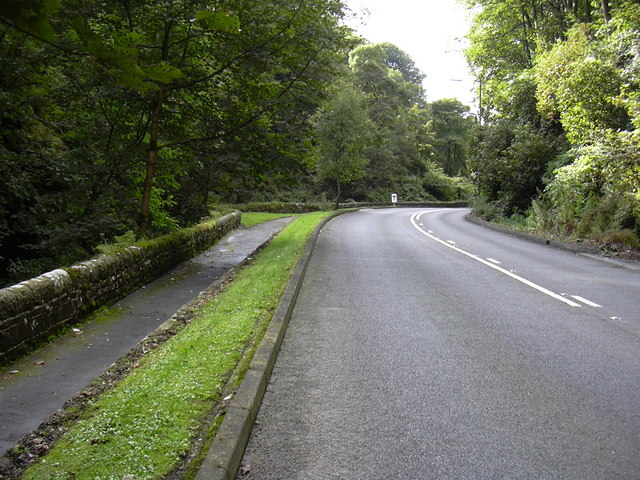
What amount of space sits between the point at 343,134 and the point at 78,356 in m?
37.2

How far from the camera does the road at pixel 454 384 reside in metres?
3.52

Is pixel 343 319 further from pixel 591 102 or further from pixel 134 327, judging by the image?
pixel 591 102

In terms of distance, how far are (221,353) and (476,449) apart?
284 cm

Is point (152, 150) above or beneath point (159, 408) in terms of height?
above

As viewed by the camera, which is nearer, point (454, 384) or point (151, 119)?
point (454, 384)

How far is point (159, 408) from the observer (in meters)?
4.08

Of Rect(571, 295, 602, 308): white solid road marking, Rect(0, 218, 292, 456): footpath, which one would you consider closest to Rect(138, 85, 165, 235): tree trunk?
Rect(0, 218, 292, 456): footpath

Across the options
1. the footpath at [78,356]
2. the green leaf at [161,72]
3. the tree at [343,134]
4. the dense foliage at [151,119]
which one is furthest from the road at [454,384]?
the tree at [343,134]

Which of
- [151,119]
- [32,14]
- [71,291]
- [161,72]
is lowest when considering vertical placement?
[71,291]

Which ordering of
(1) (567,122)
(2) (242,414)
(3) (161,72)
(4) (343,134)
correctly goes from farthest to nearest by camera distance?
(4) (343,134) < (1) (567,122) < (2) (242,414) < (3) (161,72)

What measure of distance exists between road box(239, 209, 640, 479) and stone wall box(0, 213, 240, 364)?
317 centimetres

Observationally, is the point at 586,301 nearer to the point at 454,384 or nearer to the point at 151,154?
the point at 454,384

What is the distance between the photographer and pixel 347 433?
12.7ft

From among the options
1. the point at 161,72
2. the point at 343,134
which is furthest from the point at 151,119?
the point at 343,134
